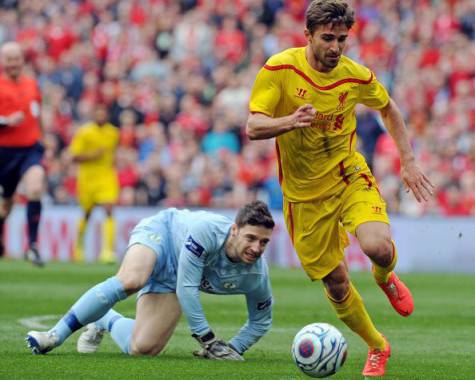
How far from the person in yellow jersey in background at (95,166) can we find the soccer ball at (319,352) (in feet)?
38.9

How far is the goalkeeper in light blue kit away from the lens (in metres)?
8.31

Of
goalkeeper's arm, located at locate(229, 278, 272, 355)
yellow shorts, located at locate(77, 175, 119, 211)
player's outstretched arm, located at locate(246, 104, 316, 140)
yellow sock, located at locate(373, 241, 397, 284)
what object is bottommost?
goalkeeper's arm, located at locate(229, 278, 272, 355)

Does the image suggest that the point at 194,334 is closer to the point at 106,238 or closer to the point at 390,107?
the point at 390,107

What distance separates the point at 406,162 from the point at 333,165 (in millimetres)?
547

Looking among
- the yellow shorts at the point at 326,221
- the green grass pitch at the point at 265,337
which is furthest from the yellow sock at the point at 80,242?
the yellow shorts at the point at 326,221

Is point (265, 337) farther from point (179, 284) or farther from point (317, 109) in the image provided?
point (317, 109)

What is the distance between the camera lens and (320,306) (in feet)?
43.3

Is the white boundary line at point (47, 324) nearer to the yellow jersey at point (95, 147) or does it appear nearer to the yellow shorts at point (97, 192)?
the yellow shorts at point (97, 192)

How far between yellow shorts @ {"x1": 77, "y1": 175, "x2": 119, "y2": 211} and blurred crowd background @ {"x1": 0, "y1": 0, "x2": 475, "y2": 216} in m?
1.47

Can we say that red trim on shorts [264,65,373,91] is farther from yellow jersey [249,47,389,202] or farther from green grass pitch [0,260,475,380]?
green grass pitch [0,260,475,380]

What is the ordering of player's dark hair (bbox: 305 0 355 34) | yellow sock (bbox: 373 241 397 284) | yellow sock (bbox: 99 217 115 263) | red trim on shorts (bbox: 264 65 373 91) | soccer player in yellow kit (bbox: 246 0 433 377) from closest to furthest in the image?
player's dark hair (bbox: 305 0 355 34), soccer player in yellow kit (bbox: 246 0 433 377), red trim on shorts (bbox: 264 65 373 91), yellow sock (bbox: 373 241 397 284), yellow sock (bbox: 99 217 115 263)

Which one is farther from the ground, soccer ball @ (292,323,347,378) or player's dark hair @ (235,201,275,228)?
player's dark hair @ (235,201,275,228)

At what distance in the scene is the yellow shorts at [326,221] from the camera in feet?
27.4

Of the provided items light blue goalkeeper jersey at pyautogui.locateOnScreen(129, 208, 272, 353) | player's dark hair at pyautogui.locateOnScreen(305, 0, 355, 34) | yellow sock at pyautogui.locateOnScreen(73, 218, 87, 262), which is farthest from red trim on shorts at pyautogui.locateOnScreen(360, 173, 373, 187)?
yellow sock at pyautogui.locateOnScreen(73, 218, 87, 262)
